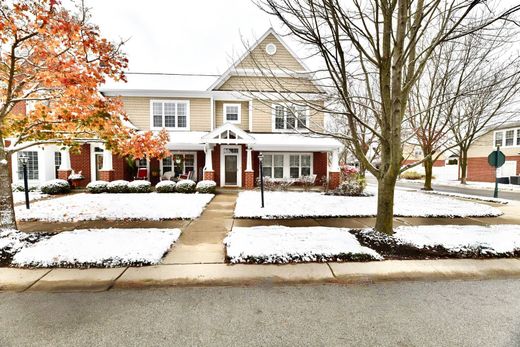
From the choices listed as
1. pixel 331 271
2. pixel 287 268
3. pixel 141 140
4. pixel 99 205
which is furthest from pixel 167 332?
pixel 99 205

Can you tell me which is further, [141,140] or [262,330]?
[141,140]

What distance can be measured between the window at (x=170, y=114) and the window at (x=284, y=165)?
606 cm

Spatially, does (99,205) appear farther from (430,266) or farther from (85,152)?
(430,266)

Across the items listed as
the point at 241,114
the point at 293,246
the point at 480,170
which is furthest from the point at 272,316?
the point at 480,170

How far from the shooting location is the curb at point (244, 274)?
12.9 feet

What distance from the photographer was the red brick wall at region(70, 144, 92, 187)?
53.2 feet

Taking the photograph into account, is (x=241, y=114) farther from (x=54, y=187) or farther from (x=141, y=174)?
(x=54, y=187)

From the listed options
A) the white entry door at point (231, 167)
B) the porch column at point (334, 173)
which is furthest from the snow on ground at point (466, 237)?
the white entry door at point (231, 167)

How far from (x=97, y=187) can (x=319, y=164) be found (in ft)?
44.5

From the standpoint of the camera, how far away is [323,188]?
53.3ft

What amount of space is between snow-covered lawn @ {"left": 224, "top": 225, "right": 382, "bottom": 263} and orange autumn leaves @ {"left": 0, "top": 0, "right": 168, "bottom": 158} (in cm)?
402

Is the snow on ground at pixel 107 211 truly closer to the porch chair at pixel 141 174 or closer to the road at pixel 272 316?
the road at pixel 272 316

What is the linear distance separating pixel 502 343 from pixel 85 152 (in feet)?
63.9

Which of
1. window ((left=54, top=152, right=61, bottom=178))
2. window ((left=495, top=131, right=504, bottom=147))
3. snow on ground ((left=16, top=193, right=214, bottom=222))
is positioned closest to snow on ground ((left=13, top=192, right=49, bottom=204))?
snow on ground ((left=16, top=193, right=214, bottom=222))
